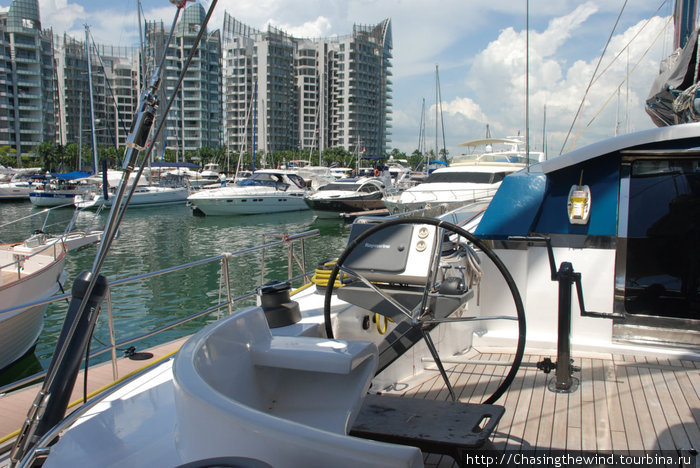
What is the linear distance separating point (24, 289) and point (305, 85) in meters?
132

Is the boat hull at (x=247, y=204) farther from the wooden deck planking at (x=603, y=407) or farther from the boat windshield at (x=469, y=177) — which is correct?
the wooden deck planking at (x=603, y=407)

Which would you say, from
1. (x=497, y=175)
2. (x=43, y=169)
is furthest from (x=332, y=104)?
(x=497, y=175)

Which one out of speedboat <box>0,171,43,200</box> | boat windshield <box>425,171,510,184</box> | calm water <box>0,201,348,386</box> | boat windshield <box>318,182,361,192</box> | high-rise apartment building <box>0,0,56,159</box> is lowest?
calm water <box>0,201,348,386</box>

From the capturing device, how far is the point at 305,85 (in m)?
136

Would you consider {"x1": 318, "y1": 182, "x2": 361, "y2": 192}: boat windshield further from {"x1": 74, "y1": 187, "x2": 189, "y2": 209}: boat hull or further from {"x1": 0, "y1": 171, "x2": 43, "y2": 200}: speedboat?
{"x1": 0, "y1": 171, "x2": 43, "y2": 200}: speedboat

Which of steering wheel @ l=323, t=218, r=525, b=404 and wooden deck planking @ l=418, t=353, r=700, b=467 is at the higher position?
steering wheel @ l=323, t=218, r=525, b=404

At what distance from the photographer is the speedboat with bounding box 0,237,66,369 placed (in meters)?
8.98

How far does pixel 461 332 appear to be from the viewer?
4391 millimetres

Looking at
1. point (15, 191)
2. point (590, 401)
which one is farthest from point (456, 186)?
point (15, 191)

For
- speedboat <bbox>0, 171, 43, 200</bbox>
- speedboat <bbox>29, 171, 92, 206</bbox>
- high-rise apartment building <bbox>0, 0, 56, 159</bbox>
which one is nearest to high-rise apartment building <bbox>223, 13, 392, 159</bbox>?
high-rise apartment building <bbox>0, 0, 56, 159</bbox>

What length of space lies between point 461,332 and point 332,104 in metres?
142

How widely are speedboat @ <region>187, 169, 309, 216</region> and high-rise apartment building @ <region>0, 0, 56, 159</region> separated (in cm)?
6799

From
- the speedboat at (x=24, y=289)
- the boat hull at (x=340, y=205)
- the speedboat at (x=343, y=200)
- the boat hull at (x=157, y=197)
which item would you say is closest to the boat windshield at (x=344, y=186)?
the speedboat at (x=343, y=200)

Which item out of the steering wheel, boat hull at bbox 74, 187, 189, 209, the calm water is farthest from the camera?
boat hull at bbox 74, 187, 189, 209
